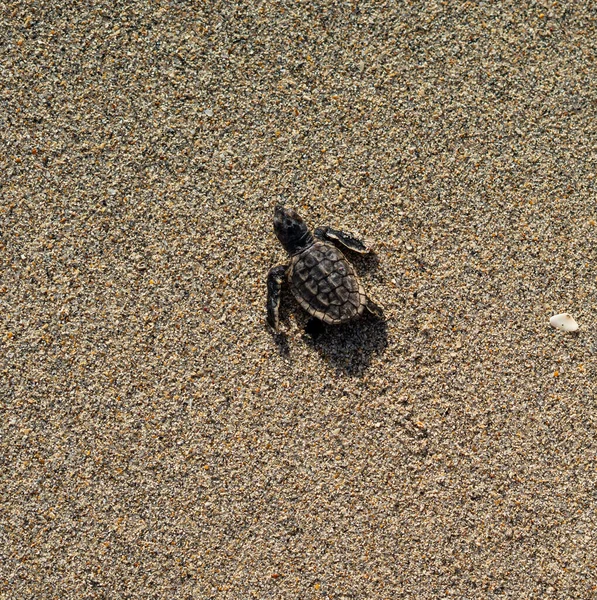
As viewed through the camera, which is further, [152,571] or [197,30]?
[197,30]

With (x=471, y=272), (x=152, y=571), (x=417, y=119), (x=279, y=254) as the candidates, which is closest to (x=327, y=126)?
(x=417, y=119)

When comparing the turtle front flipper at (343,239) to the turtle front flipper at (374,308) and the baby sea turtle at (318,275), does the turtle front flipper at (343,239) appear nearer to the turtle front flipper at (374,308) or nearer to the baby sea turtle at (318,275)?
the baby sea turtle at (318,275)

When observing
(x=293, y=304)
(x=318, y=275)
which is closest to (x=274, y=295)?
(x=293, y=304)

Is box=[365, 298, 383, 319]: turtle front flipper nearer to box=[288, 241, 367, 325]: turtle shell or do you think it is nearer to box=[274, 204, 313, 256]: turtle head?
box=[288, 241, 367, 325]: turtle shell

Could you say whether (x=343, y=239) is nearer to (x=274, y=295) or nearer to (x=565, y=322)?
(x=274, y=295)

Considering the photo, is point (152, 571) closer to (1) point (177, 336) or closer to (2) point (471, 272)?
(1) point (177, 336)

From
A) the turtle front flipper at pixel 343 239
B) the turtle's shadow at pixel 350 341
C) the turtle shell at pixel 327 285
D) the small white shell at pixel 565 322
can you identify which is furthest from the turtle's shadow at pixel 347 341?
the small white shell at pixel 565 322

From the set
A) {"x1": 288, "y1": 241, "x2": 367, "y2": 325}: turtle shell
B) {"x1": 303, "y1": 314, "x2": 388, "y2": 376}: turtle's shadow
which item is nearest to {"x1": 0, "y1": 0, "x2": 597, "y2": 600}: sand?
{"x1": 303, "y1": 314, "x2": 388, "y2": 376}: turtle's shadow
